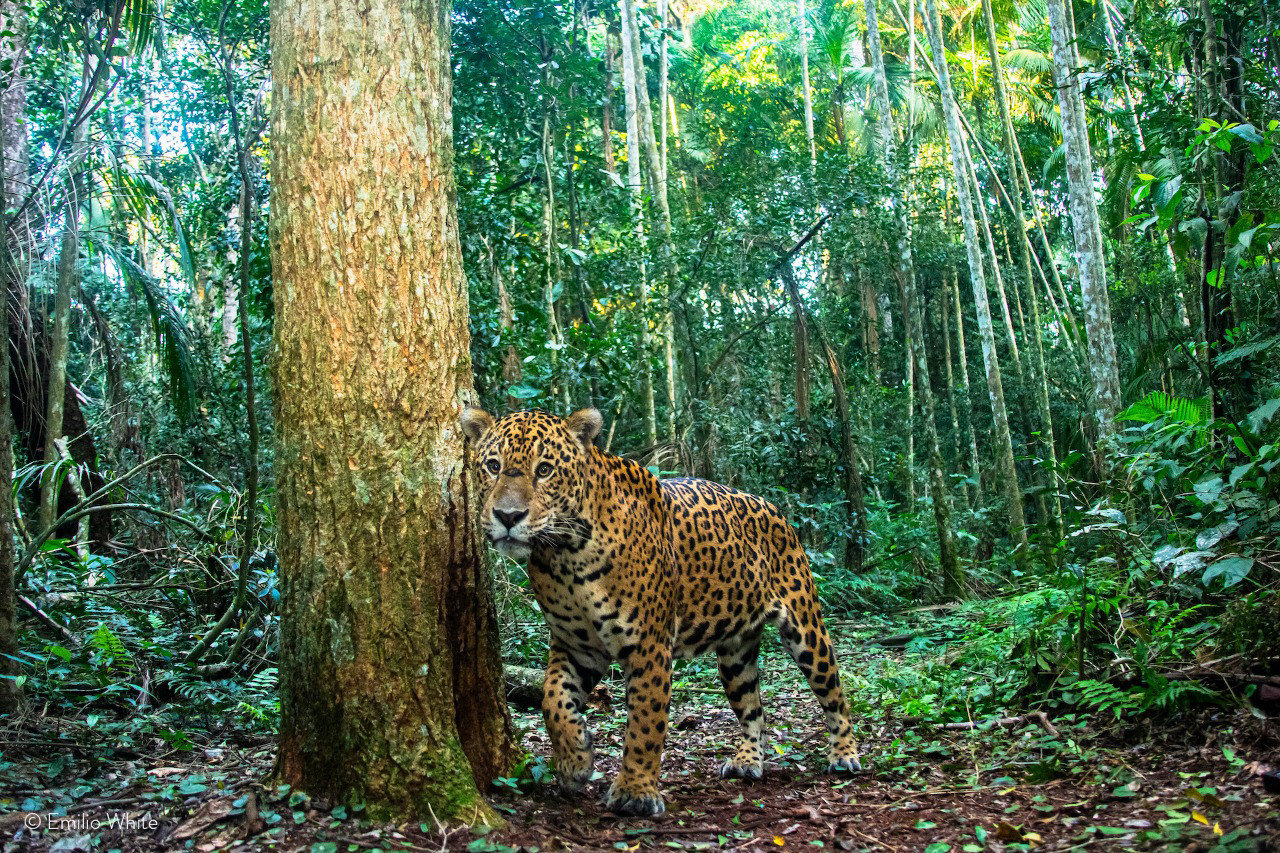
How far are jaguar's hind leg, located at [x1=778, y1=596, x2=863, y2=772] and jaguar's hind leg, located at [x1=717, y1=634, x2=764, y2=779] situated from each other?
0.24 metres

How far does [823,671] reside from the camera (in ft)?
18.4

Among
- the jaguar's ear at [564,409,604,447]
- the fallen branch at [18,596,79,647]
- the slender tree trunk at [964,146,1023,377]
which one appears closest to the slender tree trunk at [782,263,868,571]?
the slender tree trunk at [964,146,1023,377]

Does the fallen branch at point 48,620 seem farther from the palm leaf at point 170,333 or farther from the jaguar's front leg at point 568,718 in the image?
the jaguar's front leg at point 568,718

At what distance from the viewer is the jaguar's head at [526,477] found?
418 centimetres

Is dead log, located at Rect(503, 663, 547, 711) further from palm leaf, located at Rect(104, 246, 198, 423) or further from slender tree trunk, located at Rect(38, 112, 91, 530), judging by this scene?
slender tree trunk, located at Rect(38, 112, 91, 530)

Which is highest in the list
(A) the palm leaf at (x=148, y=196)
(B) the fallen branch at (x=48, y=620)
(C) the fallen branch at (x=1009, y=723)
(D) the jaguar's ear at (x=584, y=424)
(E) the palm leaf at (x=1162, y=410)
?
(A) the palm leaf at (x=148, y=196)

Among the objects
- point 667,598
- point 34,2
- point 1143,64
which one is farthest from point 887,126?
point 667,598

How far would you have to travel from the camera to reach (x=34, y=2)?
12383 millimetres

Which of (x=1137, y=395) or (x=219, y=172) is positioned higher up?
(x=219, y=172)

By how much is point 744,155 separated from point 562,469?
27499 millimetres

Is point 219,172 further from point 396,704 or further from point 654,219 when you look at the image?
point 396,704

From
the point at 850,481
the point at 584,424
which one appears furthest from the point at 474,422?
the point at 850,481

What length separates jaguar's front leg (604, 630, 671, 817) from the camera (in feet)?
14.6
